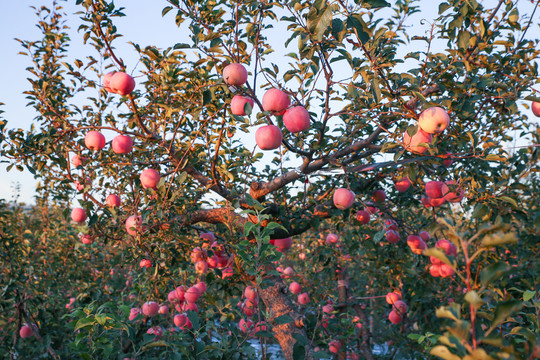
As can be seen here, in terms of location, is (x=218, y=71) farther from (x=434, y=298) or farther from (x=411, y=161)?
(x=434, y=298)

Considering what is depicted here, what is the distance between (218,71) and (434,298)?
3.03 meters

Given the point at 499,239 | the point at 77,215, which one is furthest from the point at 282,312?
the point at 499,239

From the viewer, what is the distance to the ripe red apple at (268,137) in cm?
208

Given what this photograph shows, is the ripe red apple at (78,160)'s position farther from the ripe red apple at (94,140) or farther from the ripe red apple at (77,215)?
the ripe red apple at (77,215)

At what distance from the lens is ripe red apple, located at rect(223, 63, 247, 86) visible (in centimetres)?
Answer: 196

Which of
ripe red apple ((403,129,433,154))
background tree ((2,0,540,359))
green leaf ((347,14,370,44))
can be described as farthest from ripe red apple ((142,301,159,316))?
green leaf ((347,14,370,44))

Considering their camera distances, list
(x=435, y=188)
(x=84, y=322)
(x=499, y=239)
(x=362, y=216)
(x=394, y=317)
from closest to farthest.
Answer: (x=499, y=239) → (x=84, y=322) → (x=435, y=188) → (x=362, y=216) → (x=394, y=317)

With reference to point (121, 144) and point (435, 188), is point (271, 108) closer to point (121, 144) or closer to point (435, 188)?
point (121, 144)

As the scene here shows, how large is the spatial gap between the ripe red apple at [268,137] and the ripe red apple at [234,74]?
10.9 inches

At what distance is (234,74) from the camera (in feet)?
6.44

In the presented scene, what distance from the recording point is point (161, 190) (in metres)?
2.45

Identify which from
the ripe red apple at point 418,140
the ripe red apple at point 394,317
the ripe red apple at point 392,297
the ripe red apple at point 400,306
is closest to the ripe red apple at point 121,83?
the ripe red apple at point 418,140

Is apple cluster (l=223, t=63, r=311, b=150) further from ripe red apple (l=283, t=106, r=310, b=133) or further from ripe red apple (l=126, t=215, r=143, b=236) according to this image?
ripe red apple (l=126, t=215, r=143, b=236)

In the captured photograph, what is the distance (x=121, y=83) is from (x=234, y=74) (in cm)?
78
